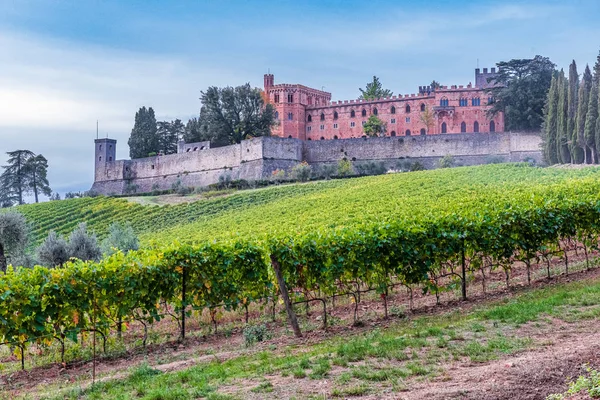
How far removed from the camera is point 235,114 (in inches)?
2785

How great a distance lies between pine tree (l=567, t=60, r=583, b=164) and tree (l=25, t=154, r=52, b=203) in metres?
59.5

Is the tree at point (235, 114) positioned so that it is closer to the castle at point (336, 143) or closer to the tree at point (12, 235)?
the castle at point (336, 143)

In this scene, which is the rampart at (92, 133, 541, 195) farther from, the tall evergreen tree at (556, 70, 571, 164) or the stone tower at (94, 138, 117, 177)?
the stone tower at (94, 138, 117, 177)

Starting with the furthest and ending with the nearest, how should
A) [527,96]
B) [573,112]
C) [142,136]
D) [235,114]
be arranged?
[142,136], [235,114], [527,96], [573,112]

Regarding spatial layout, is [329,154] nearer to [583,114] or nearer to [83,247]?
[583,114]

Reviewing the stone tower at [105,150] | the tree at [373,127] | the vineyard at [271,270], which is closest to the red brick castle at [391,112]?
the tree at [373,127]

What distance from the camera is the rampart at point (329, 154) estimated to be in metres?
62.5

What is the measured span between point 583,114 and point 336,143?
26.9 metres

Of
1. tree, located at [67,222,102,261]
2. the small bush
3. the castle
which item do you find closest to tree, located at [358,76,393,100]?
the castle

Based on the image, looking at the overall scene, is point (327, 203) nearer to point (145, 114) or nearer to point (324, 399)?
point (324, 399)

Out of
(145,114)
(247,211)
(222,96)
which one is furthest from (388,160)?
(145,114)

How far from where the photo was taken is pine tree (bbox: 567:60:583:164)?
46719mm

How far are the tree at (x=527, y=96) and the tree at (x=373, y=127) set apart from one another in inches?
649

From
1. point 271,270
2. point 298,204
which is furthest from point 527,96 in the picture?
point 271,270
